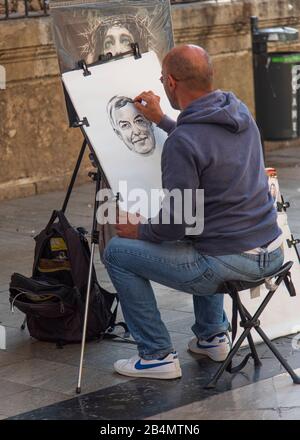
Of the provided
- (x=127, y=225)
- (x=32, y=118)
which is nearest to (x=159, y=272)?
Result: (x=127, y=225)

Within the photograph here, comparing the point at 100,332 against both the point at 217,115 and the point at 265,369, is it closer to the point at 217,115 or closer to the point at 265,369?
the point at 265,369

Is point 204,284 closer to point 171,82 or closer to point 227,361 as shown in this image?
point 227,361

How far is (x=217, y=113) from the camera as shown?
503 centimetres

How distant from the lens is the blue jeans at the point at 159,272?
509cm

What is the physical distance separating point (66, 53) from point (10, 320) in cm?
166

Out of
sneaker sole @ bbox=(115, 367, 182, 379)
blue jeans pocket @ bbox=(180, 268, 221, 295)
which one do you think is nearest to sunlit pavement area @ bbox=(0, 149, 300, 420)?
sneaker sole @ bbox=(115, 367, 182, 379)

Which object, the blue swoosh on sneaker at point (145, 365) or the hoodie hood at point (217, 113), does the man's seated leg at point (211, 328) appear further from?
the hoodie hood at point (217, 113)

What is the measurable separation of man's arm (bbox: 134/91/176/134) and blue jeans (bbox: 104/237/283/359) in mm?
709

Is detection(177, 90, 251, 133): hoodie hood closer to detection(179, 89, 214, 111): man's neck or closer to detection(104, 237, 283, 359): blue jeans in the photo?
detection(179, 89, 214, 111): man's neck

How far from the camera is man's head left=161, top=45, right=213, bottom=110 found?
5113 millimetres

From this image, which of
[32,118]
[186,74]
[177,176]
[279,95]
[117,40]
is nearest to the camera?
[177,176]

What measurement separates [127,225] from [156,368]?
0.70 meters
